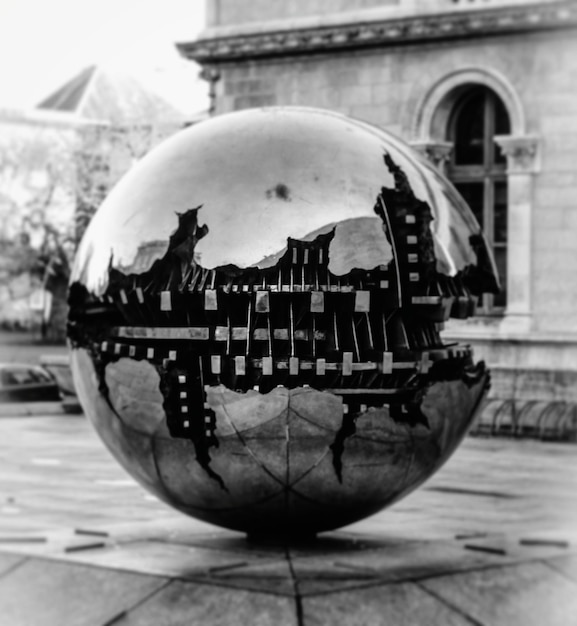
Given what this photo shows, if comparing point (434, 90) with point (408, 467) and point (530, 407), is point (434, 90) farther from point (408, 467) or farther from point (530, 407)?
point (408, 467)

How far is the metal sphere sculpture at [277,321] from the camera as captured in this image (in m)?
5.44

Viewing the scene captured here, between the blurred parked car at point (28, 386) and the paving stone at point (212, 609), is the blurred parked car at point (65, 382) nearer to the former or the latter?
the blurred parked car at point (28, 386)

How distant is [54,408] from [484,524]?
35.1 ft

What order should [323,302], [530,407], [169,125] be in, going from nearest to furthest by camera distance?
[323,302] < [530,407] < [169,125]

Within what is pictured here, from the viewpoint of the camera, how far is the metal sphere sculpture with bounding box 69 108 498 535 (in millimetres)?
5441

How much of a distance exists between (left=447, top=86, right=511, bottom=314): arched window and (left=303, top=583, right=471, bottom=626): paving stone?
11.5 metres

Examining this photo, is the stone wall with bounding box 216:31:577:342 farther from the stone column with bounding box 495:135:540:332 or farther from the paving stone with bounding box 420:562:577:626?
the paving stone with bounding box 420:562:577:626

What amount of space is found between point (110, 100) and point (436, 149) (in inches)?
958

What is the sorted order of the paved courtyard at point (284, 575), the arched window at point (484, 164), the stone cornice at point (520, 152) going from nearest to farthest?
the paved courtyard at point (284, 575) < the stone cornice at point (520, 152) < the arched window at point (484, 164)

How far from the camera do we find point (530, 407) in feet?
50.6

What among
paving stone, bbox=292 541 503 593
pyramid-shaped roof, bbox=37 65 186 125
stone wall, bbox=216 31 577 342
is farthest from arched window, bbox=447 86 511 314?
pyramid-shaped roof, bbox=37 65 186 125

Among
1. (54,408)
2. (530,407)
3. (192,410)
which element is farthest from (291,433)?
(54,408)

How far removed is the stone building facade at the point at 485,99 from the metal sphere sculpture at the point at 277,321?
10052 millimetres

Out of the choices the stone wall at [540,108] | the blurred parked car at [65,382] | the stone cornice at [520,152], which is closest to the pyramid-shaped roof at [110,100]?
the blurred parked car at [65,382]
